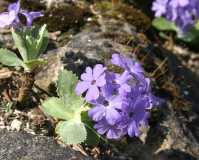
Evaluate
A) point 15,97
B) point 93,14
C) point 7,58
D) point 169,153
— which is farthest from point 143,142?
point 93,14

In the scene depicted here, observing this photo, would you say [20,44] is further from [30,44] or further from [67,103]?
[67,103]

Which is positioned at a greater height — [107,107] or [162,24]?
[107,107]

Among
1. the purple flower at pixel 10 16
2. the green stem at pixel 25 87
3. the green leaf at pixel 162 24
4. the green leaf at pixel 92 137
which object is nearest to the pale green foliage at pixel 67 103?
the green leaf at pixel 92 137

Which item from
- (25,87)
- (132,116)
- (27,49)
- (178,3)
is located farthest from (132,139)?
(178,3)

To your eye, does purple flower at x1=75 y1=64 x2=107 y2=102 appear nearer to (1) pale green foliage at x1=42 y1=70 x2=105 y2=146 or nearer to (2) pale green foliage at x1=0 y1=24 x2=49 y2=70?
(1) pale green foliage at x1=42 y1=70 x2=105 y2=146

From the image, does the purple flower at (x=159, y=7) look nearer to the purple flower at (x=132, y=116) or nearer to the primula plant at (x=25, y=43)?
the primula plant at (x=25, y=43)

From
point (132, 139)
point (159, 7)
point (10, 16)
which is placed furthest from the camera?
point (159, 7)
